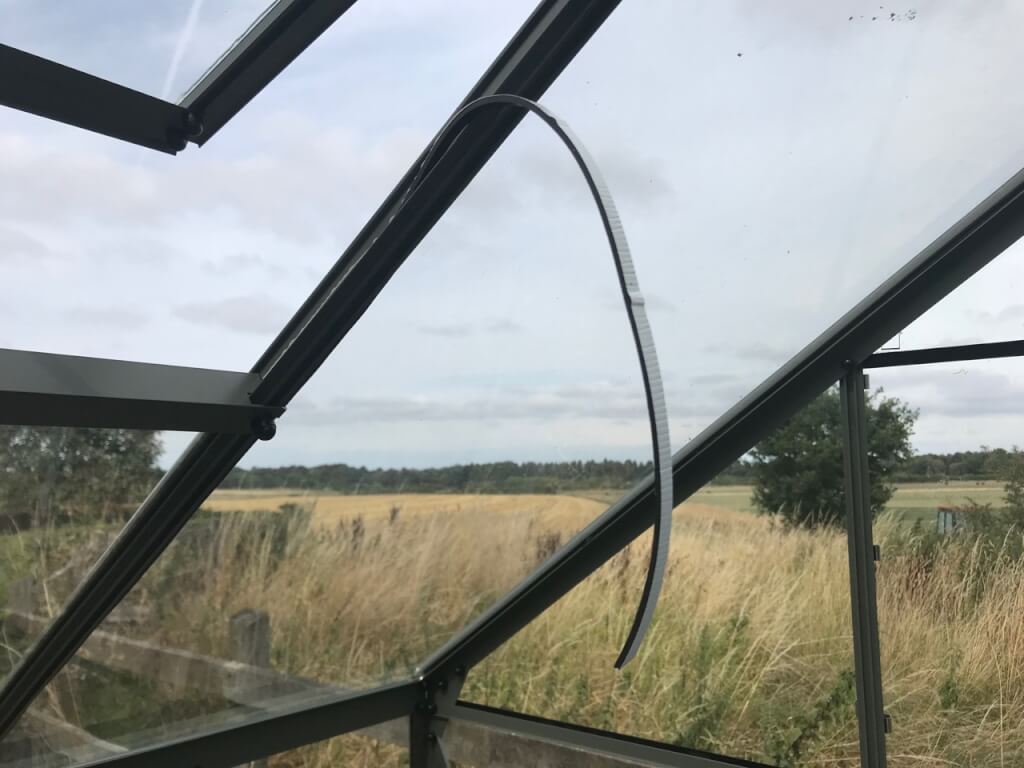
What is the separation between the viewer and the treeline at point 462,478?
1798mm

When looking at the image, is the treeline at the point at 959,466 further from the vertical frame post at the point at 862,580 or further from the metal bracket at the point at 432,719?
the metal bracket at the point at 432,719

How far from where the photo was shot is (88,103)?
1.08 metres

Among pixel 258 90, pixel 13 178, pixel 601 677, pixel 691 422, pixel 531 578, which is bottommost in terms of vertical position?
pixel 601 677

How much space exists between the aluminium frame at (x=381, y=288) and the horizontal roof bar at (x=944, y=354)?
0.11 ft

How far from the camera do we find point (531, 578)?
2162 mm

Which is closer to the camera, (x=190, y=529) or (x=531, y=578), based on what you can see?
(x=190, y=529)

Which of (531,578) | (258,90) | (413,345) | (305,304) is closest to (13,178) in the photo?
(258,90)

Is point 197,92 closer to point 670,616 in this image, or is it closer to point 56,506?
point 56,506

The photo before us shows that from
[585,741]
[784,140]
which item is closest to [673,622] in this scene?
[585,741]

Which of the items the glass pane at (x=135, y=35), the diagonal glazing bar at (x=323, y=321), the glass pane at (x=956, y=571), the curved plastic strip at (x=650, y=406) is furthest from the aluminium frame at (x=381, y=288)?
the curved plastic strip at (x=650, y=406)

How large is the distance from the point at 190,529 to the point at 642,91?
1349 mm

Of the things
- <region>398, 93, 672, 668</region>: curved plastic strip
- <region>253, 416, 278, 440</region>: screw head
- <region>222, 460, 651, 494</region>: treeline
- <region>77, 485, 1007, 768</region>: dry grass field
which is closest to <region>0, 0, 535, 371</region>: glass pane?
<region>253, 416, 278, 440</region>: screw head

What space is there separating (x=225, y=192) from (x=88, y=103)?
261mm

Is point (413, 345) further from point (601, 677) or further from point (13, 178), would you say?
point (601, 677)
